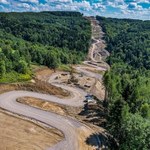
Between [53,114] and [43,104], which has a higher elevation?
[53,114]

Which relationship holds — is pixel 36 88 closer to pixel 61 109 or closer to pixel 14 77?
pixel 14 77

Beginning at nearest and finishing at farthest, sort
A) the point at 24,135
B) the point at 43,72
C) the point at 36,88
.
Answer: the point at 24,135 < the point at 36,88 < the point at 43,72

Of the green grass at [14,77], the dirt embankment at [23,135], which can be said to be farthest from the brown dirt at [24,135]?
the green grass at [14,77]

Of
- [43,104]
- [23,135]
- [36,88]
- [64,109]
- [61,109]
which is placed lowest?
[64,109]

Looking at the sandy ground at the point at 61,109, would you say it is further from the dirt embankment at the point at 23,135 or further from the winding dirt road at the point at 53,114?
the dirt embankment at the point at 23,135

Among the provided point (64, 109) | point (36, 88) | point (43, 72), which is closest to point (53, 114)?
point (64, 109)

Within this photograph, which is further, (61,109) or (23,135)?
(61,109)

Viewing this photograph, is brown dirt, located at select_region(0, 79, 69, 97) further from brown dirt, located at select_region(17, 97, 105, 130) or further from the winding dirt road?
brown dirt, located at select_region(17, 97, 105, 130)
